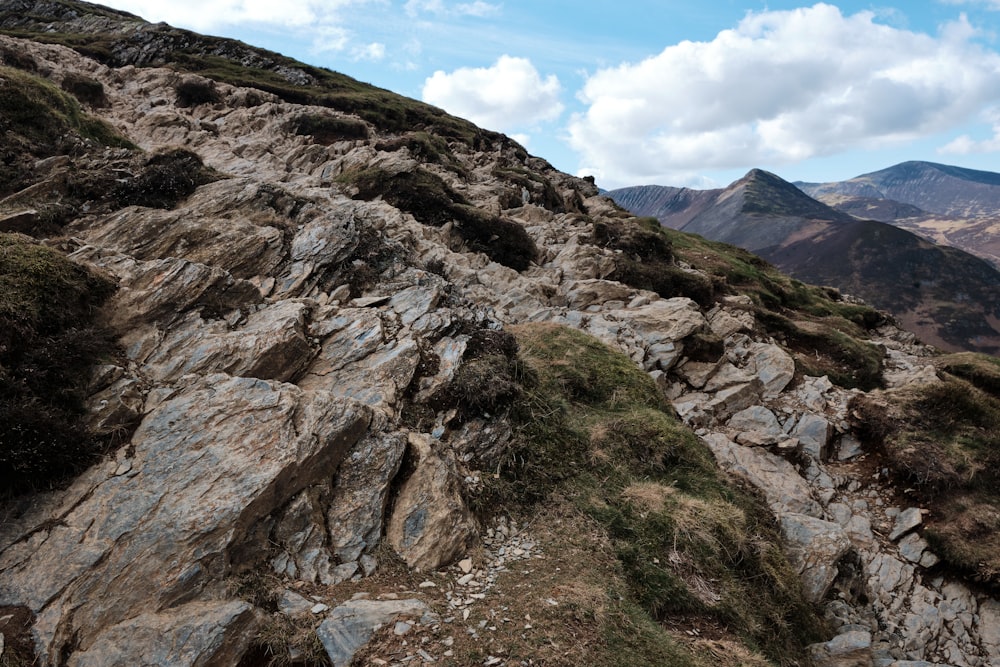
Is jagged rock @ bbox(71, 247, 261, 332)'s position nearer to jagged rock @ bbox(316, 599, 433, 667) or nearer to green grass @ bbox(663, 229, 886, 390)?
jagged rock @ bbox(316, 599, 433, 667)

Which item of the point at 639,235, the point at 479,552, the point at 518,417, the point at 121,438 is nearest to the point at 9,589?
the point at 121,438

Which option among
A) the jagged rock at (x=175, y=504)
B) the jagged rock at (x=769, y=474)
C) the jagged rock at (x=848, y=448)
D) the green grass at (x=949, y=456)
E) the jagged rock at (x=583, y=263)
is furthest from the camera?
the jagged rock at (x=583, y=263)

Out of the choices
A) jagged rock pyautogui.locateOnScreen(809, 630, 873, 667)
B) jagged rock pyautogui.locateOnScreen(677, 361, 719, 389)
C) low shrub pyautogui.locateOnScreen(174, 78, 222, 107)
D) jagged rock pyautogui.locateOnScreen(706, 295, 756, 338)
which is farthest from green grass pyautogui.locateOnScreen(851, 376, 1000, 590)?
low shrub pyautogui.locateOnScreen(174, 78, 222, 107)

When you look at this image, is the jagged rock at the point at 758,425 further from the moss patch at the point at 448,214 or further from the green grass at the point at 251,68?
the green grass at the point at 251,68

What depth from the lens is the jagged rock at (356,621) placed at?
25.1ft

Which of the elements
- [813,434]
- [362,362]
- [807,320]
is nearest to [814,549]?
A: [813,434]

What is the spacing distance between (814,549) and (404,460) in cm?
1136

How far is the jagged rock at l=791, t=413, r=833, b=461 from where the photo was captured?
18.6 metres

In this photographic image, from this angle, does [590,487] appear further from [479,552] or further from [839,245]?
[839,245]

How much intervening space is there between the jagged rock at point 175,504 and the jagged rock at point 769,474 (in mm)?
13510

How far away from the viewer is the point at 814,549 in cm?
1268

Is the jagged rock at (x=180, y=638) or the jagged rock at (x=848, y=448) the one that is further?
the jagged rock at (x=848, y=448)

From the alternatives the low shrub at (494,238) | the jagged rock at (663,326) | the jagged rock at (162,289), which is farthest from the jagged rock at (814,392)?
the jagged rock at (162,289)

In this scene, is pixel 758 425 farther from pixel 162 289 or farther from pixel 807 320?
pixel 162 289
